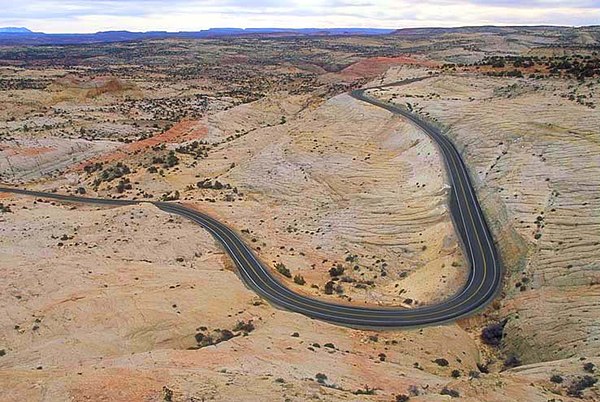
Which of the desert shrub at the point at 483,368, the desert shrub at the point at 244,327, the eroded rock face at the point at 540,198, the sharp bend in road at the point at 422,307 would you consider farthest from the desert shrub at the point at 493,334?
the desert shrub at the point at 244,327

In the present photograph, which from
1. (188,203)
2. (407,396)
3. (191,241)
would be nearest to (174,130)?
(188,203)

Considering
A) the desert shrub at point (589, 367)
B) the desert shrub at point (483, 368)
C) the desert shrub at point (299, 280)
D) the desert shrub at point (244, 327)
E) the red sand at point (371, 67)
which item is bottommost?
the desert shrub at point (483, 368)

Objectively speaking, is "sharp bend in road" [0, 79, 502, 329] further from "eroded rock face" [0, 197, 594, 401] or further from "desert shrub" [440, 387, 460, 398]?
"desert shrub" [440, 387, 460, 398]

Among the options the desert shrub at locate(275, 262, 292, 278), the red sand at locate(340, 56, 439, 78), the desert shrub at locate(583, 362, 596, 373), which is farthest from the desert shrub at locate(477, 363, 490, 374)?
the red sand at locate(340, 56, 439, 78)

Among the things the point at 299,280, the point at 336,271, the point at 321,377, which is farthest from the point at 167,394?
the point at 336,271

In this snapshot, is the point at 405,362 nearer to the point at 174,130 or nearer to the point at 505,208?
the point at 505,208

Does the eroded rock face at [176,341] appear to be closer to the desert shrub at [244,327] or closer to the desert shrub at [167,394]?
the desert shrub at [167,394]
